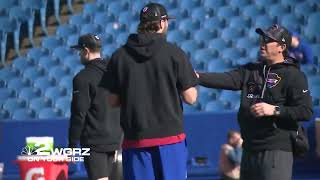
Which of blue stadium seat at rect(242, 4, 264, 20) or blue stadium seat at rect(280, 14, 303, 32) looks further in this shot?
blue stadium seat at rect(242, 4, 264, 20)

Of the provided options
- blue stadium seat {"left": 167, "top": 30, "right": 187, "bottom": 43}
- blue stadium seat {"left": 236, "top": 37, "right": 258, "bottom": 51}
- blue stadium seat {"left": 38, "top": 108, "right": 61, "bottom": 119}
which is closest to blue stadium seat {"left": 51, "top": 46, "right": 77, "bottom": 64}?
blue stadium seat {"left": 38, "top": 108, "right": 61, "bottom": 119}

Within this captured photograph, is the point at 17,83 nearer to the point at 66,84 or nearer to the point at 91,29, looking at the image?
the point at 66,84

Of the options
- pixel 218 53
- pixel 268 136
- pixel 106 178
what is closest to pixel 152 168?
pixel 268 136

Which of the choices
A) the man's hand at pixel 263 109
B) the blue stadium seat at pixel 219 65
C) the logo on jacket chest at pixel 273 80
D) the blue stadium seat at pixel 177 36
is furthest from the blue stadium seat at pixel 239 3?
the man's hand at pixel 263 109

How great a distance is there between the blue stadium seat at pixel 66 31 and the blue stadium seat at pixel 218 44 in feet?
8.33

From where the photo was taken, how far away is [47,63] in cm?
1116

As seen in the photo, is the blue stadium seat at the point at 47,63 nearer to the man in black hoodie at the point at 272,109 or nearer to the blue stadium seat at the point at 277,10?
the blue stadium seat at the point at 277,10

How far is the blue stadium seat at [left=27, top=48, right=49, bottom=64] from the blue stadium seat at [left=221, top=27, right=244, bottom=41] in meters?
3.00

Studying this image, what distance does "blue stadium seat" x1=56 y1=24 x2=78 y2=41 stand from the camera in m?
11.6

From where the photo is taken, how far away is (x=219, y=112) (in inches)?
319

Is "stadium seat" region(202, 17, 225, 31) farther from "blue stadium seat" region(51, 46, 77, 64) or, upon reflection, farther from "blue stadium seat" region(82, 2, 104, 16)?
"blue stadium seat" region(51, 46, 77, 64)

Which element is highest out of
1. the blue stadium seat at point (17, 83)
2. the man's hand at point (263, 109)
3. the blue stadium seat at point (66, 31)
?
the blue stadium seat at point (66, 31)

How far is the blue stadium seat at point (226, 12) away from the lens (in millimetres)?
10609

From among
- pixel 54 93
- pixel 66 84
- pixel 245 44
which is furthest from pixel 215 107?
pixel 54 93
